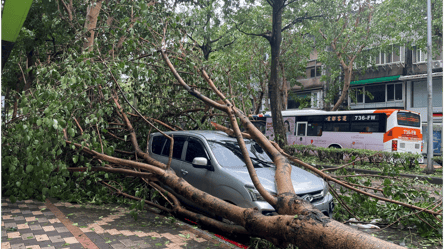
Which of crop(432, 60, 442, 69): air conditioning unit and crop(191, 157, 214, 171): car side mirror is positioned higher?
crop(432, 60, 442, 69): air conditioning unit

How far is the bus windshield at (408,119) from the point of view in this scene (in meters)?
17.9

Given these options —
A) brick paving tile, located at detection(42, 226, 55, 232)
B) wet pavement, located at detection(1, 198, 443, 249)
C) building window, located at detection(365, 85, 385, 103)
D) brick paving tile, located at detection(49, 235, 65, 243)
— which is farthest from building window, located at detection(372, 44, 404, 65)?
brick paving tile, located at detection(49, 235, 65, 243)

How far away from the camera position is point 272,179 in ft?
16.3

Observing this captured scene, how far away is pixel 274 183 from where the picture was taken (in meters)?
4.82

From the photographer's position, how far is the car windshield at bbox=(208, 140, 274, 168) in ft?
18.2

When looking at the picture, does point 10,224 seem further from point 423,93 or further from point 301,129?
point 423,93

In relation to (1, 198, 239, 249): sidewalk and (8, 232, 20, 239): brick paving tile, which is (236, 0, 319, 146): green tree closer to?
(1, 198, 239, 249): sidewalk

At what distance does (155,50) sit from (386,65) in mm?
25841

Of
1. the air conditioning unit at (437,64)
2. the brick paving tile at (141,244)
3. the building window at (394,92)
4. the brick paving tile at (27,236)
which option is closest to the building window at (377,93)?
the building window at (394,92)

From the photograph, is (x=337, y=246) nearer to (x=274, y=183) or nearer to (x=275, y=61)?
(x=274, y=183)

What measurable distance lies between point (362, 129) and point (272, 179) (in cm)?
1538

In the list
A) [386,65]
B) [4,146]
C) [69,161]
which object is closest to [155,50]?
[69,161]

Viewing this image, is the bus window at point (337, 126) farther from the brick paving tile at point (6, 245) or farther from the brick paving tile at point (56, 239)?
the brick paving tile at point (6, 245)

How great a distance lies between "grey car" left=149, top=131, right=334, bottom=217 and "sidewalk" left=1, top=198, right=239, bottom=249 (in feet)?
2.24
